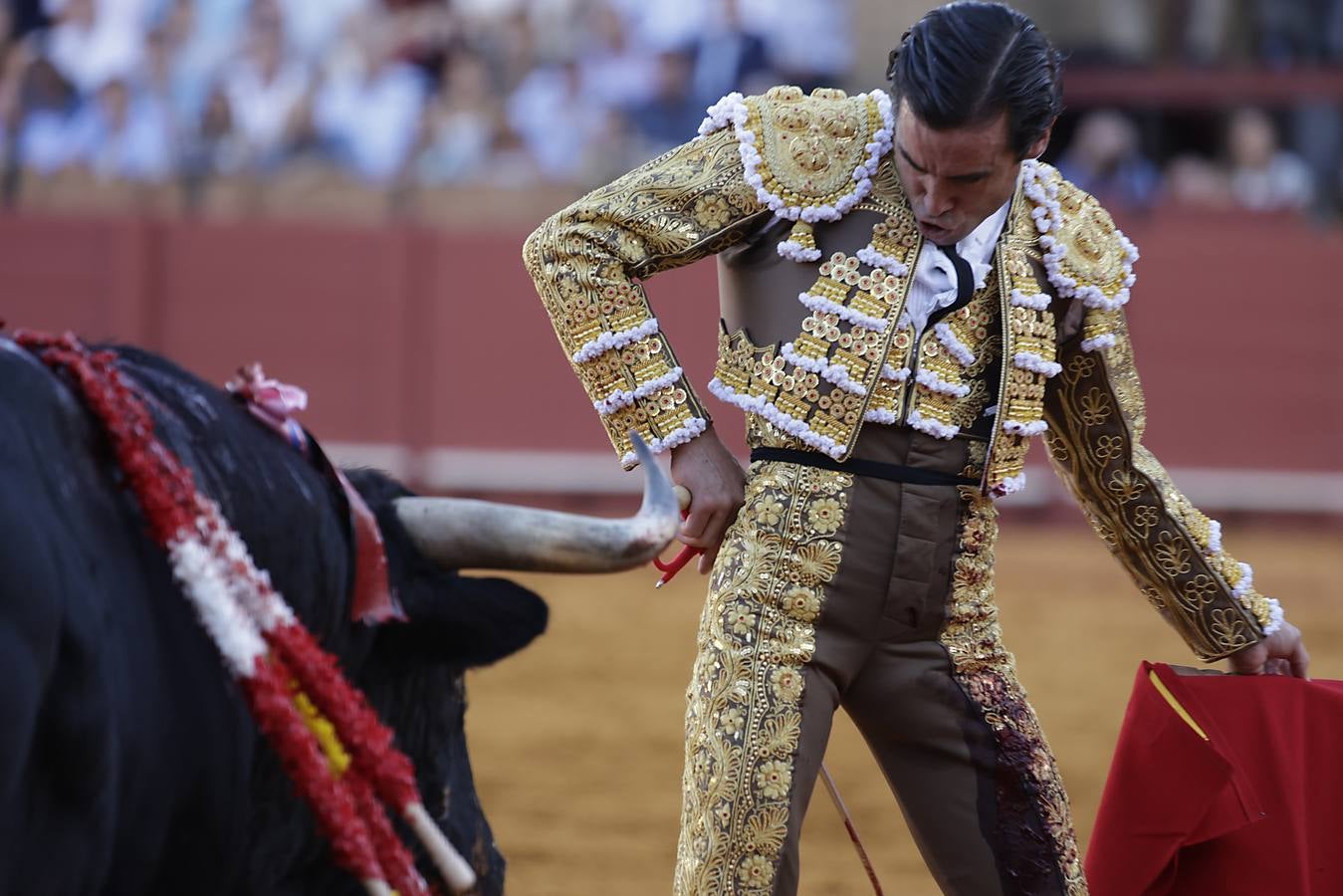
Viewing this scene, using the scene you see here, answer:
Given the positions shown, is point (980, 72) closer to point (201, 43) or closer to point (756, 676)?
point (756, 676)

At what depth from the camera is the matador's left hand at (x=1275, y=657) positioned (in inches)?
A: 100

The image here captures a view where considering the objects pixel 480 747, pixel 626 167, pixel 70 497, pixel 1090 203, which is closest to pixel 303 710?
pixel 70 497

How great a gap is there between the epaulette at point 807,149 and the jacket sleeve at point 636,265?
32 mm

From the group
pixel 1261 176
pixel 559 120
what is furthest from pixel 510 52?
pixel 1261 176

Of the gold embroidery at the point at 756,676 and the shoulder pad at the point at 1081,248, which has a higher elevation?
the shoulder pad at the point at 1081,248

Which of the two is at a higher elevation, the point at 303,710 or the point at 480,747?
the point at 303,710

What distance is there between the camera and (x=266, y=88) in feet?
31.0

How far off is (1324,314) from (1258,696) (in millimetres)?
7375

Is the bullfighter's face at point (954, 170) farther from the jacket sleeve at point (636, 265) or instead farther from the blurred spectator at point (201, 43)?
the blurred spectator at point (201, 43)

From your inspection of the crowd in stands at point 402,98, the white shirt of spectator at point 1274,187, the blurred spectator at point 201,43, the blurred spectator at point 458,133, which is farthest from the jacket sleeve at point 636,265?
the white shirt of spectator at point 1274,187

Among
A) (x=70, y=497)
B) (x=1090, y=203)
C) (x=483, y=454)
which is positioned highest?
(x=1090, y=203)

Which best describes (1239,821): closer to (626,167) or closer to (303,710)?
(303,710)

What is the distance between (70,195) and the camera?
9.60 meters

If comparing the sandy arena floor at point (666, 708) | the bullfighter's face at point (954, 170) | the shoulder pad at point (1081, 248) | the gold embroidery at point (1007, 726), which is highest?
the bullfighter's face at point (954, 170)
